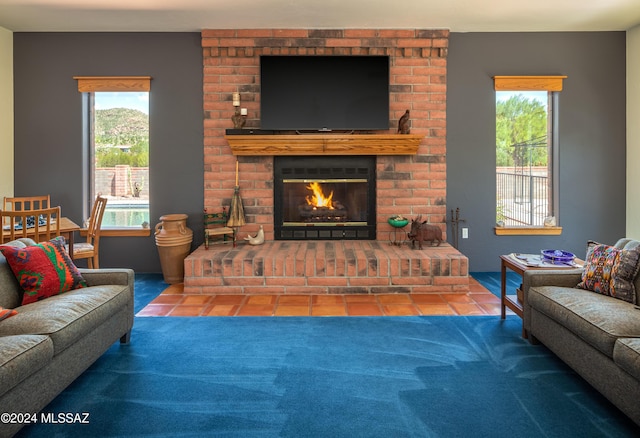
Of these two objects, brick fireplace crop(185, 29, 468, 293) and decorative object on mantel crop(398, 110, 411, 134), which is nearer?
decorative object on mantel crop(398, 110, 411, 134)

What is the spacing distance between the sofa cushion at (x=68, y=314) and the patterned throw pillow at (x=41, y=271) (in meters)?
0.07

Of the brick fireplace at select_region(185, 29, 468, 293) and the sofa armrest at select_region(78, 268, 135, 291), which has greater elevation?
the brick fireplace at select_region(185, 29, 468, 293)

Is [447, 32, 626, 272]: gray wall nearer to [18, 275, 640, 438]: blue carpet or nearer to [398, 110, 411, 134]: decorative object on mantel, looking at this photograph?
[398, 110, 411, 134]: decorative object on mantel

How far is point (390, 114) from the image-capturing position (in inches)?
182

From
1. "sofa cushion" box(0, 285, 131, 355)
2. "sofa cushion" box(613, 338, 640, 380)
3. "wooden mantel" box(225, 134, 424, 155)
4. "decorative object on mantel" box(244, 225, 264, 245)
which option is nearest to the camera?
"sofa cushion" box(613, 338, 640, 380)

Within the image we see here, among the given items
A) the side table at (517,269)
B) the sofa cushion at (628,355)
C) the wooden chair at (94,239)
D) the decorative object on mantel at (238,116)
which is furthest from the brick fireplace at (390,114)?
the sofa cushion at (628,355)

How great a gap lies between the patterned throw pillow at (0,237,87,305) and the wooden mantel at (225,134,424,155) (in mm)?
2229

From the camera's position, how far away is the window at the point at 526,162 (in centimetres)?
471

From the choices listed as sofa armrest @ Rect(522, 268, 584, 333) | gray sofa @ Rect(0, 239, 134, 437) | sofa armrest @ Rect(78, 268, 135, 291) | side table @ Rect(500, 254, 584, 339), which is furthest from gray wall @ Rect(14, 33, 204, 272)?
sofa armrest @ Rect(522, 268, 584, 333)

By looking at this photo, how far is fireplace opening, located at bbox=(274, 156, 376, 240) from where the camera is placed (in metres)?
4.67

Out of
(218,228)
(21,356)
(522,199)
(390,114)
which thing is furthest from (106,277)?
(522,199)

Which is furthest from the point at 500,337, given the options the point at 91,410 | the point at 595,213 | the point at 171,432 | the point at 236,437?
the point at 595,213

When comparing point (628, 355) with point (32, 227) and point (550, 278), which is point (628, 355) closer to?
point (550, 278)

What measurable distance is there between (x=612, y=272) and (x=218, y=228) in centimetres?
343
